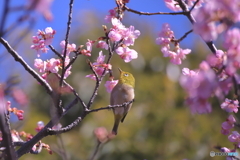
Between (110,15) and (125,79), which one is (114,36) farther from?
(125,79)

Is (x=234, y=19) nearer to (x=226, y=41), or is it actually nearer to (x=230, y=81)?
(x=226, y=41)

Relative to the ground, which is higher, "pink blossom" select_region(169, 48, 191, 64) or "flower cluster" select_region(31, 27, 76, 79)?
"flower cluster" select_region(31, 27, 76, 79)

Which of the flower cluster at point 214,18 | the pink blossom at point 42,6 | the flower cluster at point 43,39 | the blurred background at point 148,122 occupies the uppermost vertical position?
the pink blossom at point 42,6

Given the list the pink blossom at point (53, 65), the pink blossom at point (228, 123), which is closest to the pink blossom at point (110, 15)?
the pink blossom at point (53, 65)

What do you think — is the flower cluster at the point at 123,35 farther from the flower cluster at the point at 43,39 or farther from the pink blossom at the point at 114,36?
the flower cluster at the point at 43,39

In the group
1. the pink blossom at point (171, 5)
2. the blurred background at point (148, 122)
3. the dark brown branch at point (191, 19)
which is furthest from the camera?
the blurred background at point (148, 122)

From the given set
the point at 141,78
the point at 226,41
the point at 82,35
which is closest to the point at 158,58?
the point at 141,78

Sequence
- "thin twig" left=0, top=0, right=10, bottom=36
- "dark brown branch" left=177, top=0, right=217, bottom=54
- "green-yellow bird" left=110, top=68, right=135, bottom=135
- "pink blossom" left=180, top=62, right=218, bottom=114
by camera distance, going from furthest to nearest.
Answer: "green-yellow bird" left=110, top=68, right=135, bottom=135, "dark brown branch" left=177, top=0, right=217, bottom=54, "pink blossom" left=180, top=62, right=218, bottom=114, "thin twig" left=0, top=0, right=10, bottom=36

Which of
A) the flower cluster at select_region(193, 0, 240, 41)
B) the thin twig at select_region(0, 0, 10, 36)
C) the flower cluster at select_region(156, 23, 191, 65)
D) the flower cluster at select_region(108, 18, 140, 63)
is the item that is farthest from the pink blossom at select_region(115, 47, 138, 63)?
the thin twig at select_region(0, 0, 10, 36)

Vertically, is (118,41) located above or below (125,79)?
above

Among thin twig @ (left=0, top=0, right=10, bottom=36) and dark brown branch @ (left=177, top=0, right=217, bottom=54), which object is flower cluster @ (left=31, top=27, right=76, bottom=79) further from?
thin twig @ (left=0, top=0, right=10, bottom=36)

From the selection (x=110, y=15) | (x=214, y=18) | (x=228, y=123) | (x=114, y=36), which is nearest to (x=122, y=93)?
(x=110, y=15)

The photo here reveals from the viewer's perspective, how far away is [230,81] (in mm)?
1104

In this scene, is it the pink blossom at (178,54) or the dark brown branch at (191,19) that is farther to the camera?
the pink blossom at (178,54)
